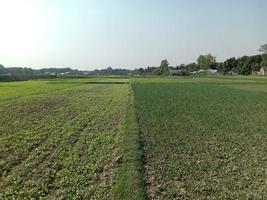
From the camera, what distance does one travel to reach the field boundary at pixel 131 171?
8.33 meters

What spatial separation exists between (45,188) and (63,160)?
2.68 metres

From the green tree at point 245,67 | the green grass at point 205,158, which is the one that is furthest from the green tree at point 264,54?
the green grass at point 205,158

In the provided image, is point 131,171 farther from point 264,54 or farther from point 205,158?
point 264,54

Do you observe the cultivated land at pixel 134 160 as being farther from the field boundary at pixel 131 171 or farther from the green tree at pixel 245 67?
the green tree at pixel 245 67

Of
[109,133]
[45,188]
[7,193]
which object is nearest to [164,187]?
[45,188]

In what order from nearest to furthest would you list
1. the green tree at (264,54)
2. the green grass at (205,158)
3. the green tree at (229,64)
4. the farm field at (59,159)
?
the green grass at (205,158) < the farm field at (59,159) < the green tree at (264,54) < the green tree at (229,64)

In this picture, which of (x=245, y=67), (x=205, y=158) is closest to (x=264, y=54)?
(x=245, y=67)

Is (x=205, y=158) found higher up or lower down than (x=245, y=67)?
higher up

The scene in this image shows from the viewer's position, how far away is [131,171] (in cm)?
1009

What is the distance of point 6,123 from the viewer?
64.7 feet

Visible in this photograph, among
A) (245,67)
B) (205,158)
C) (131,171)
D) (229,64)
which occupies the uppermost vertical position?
(131,171)

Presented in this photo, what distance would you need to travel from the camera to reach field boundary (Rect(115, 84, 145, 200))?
328 inches

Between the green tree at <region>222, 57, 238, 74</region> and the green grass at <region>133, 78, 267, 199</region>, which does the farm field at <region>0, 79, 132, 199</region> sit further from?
the green tree at <region>222, 57, 238, 74</region>

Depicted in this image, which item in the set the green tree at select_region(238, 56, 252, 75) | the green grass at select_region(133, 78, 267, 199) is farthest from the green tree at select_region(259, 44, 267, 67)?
the green grass at select_region(133, 78, 267, 199)
